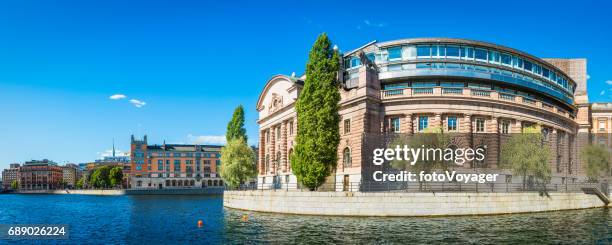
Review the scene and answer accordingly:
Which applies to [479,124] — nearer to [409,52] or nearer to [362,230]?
[409,52]

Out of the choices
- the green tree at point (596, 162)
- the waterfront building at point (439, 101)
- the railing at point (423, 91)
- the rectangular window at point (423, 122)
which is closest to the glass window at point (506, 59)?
the waterfront building at point (439, 101)

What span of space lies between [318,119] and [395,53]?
19138 millimetres

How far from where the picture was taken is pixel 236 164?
76.6 meters

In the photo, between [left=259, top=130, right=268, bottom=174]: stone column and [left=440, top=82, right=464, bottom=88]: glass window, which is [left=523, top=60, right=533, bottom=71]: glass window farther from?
[left=259, top=130, right=268, bottom=174]: stone column

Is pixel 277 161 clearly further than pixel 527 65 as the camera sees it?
Yes

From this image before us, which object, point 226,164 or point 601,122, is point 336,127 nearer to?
point 226,164

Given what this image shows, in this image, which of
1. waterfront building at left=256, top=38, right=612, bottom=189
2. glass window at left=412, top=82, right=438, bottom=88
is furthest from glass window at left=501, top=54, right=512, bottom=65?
glass window at left=412, top=82, right=438, bottom=88

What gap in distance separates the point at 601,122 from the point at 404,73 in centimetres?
5314

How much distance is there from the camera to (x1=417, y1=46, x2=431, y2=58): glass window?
197 ft

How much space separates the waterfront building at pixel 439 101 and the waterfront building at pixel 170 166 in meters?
123

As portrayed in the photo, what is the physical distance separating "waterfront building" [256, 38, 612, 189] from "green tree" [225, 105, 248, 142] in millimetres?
12197

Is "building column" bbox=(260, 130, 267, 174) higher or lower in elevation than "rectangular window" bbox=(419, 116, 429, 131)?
lower

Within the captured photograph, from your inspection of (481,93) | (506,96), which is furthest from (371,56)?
(506,96)

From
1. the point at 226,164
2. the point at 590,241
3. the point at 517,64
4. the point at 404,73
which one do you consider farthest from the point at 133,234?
the point at 517,64
